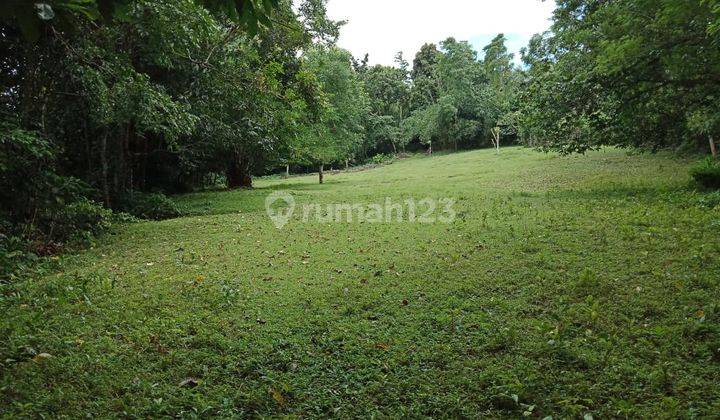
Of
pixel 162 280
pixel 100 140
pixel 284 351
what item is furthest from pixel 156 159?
pixel 284 351

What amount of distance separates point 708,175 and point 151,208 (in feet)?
48.2

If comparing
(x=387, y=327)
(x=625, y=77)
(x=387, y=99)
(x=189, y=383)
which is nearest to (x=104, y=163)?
(x=189, y=383)

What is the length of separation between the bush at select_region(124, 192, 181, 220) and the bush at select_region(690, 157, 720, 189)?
14020mm

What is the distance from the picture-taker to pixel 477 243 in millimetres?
7406

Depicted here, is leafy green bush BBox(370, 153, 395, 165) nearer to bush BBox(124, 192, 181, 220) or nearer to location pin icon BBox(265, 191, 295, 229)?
location pin icon BBox(265, 191, 295, 229)

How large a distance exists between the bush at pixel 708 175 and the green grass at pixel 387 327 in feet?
12.4

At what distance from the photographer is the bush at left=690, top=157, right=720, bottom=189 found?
10.8m

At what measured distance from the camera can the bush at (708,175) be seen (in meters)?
10.8

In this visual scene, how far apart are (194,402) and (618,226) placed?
7.37 meters

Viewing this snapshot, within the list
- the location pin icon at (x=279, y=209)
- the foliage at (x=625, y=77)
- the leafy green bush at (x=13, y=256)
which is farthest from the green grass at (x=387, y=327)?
the foliage at (x=625, y=77)

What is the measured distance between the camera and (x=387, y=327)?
4500 millimetres

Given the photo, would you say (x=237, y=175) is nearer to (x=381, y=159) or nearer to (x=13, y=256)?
(x=13, y=256)

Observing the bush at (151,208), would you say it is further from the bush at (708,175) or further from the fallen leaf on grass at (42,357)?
the bush at (708,175)

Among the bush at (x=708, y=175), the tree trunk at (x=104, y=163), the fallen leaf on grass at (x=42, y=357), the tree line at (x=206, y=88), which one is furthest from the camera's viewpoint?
the tree trunk at (x=104, y=163)
